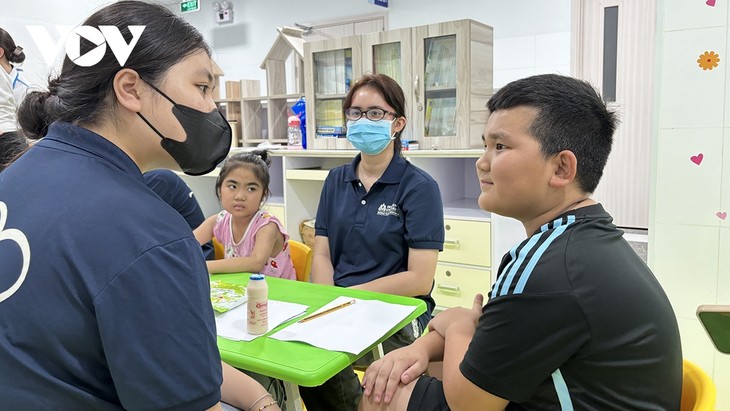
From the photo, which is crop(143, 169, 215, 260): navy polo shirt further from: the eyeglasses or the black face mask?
the black face mask

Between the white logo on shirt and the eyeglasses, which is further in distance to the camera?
the eyeglasses

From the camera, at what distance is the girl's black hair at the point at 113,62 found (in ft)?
2.97

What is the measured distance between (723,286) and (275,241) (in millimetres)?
1796

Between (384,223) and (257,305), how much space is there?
2.46 ft

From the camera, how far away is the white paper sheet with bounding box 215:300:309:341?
1391 mm

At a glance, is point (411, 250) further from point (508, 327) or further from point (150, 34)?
point (150, 34)

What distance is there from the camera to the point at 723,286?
7.11ft

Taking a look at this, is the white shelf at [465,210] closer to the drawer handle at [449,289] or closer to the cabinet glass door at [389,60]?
the drawer handle at [449,289]

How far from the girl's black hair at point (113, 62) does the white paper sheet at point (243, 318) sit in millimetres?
671

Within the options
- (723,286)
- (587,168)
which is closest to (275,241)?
(587,168)

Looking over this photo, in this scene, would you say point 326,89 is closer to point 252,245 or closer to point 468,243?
point 468,243

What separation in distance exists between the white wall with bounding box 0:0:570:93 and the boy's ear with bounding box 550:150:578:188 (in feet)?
8.87

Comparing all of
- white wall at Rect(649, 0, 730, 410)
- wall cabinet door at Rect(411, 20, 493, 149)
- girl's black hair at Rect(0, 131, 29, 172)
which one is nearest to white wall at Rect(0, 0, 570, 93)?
wall cabinet door at Rect(411, 20, 493, 149)

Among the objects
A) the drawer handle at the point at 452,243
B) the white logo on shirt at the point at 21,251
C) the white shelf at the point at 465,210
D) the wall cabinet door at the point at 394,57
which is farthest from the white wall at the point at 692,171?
the white logo on shirt at the point at 21,251
